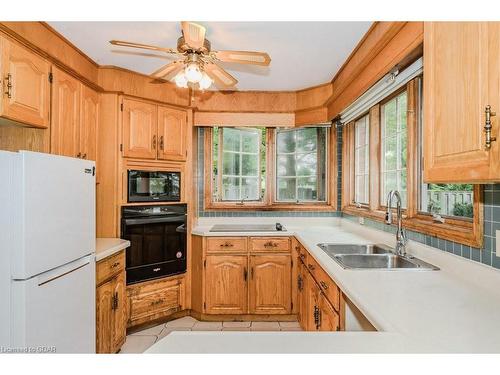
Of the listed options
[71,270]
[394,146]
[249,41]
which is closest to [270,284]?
[394,146]

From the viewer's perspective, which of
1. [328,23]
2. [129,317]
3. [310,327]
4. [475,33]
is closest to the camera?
[475,33]

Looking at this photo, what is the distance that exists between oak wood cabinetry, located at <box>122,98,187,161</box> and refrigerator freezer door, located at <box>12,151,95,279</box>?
94cm

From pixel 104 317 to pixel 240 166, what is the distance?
206 centimetres

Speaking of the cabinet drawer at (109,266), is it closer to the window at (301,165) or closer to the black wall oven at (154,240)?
the black wall oven at (154,240)

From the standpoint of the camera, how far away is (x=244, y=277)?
2.95 metres

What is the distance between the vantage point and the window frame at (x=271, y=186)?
3.45 m

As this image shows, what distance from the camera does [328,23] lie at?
6.30 feet

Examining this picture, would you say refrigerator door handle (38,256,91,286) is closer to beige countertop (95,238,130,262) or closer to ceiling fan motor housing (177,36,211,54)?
beige countertop (95,238,130,262)

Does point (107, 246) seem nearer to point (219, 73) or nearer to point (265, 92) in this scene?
point (219, 73)

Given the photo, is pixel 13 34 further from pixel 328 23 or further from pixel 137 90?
pixel 328 23

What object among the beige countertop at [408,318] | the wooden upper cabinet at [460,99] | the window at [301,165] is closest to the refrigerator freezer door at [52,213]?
the beige countertop at [408,318]

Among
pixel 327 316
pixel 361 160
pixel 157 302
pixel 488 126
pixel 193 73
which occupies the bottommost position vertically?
pixel 157 302

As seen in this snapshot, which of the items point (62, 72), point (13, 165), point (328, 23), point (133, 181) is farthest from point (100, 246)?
point (328, 23)
